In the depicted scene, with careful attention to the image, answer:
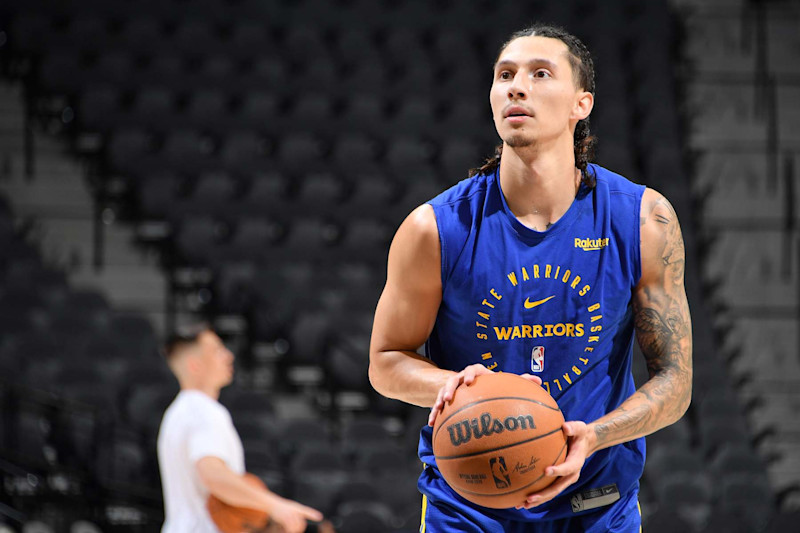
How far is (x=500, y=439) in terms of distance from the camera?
7.61 ft

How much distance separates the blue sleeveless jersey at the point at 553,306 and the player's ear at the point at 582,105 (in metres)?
0.23

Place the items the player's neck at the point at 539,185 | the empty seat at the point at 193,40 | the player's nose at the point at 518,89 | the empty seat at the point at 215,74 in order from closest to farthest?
the player's nose at the point at 518,89 → the player's neck at the point at 539,185 → the empty seat at the point at 215,74 → the empty seat at the point at 193,40

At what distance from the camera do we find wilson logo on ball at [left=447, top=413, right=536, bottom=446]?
7.59 ft

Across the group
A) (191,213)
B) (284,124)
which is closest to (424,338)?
(191,213)

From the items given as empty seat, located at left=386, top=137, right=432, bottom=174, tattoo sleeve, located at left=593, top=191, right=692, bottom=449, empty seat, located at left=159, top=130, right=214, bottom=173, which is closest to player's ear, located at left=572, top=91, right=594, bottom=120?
tattoo sleeve, located at left=593, top=191, right=692, bottom=449

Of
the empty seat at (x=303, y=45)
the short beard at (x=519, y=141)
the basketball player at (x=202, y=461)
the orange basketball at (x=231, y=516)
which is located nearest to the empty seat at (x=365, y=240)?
the empty seat at (x=303, y=45)

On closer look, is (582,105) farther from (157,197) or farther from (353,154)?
(353,154)

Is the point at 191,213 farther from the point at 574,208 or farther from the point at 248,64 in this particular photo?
the point at 574,208

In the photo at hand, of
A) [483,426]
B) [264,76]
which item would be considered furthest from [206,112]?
[483,426]

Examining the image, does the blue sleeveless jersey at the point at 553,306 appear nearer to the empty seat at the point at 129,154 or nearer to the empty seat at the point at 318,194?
the empty seat at the point at 318,194

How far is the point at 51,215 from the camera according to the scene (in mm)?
10258

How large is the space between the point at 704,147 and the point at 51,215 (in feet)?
24.9

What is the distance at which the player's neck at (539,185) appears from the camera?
271cm

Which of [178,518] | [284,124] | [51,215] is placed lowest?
[178,518]
